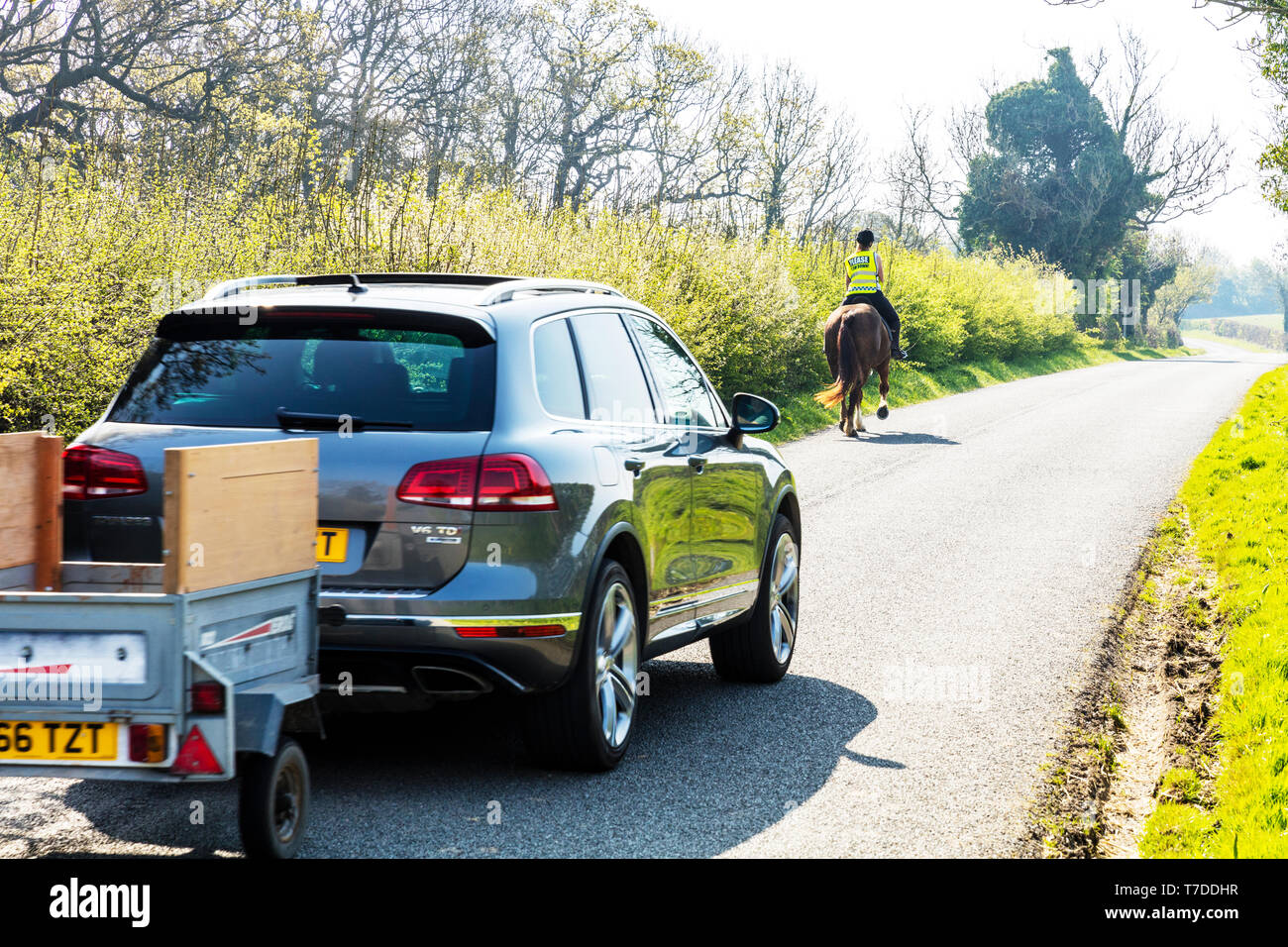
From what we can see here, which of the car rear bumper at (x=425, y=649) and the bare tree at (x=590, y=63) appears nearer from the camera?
the car rear bumper at (x=425, y=649)

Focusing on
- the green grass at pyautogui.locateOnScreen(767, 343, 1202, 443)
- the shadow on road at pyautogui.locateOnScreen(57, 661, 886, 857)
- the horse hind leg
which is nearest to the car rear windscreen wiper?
the shadow on road at pyautogui.locateOnScreen(57, 661, 886, 857)

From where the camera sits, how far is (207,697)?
3986mm

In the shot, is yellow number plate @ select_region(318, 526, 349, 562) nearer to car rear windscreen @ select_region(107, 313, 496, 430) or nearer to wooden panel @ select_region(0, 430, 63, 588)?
car rear windscreen @ select_region(107, 313, 496, 430)

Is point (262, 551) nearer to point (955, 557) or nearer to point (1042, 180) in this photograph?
point (955, 557)

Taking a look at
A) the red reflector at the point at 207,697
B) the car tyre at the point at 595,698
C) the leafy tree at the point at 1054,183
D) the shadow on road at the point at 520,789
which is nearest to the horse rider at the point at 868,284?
the shadow on road at the point at 520,789

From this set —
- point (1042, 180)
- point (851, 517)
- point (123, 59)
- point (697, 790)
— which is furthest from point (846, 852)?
point (1042, 180)

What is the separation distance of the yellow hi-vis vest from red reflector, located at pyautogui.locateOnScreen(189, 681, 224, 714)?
18294 millimetres

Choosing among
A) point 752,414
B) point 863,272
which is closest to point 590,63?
point 863,272

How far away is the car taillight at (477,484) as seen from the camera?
4.89m

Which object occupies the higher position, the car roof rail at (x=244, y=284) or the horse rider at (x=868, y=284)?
the horse rider at (x=868, y=284)

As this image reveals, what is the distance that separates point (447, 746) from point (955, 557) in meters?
5.89

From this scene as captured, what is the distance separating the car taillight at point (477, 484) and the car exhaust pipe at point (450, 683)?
59cm

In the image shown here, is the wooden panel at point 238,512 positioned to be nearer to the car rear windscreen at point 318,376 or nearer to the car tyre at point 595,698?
the car rear windscreen at point 318,376

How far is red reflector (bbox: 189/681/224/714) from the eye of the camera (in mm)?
3980
